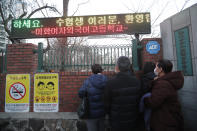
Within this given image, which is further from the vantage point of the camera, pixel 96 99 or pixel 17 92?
pixel 17 92

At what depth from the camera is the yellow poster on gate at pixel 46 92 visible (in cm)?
429

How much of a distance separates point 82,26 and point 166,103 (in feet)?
11.9

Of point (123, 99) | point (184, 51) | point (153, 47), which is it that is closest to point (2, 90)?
point (123, 99)

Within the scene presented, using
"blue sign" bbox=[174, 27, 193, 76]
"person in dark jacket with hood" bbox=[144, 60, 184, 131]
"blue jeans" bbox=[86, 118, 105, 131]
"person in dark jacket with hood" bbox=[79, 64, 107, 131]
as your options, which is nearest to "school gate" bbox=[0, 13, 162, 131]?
"blue sign" bbox=[174, 27, 193, 76]

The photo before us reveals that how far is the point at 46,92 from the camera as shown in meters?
4.30

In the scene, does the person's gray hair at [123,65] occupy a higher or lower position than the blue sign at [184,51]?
lower

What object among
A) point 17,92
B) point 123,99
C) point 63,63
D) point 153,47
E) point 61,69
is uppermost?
point 153,47

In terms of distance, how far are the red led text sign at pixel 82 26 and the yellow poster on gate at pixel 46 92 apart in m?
1.52

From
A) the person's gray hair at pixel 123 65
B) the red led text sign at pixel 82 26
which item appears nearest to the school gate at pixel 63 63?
the red led text sign at pixel 82 26

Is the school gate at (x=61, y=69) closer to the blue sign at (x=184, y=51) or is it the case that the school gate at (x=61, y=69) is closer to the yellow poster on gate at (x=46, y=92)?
the yellow poster on gate at (x=46, y=92)

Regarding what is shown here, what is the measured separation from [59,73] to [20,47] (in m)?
1.64

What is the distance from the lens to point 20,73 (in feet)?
14.6

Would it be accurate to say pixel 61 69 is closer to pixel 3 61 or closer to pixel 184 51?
pixel 3 61

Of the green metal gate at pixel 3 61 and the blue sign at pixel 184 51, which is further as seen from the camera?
the green metal gate at pixel 3 61
